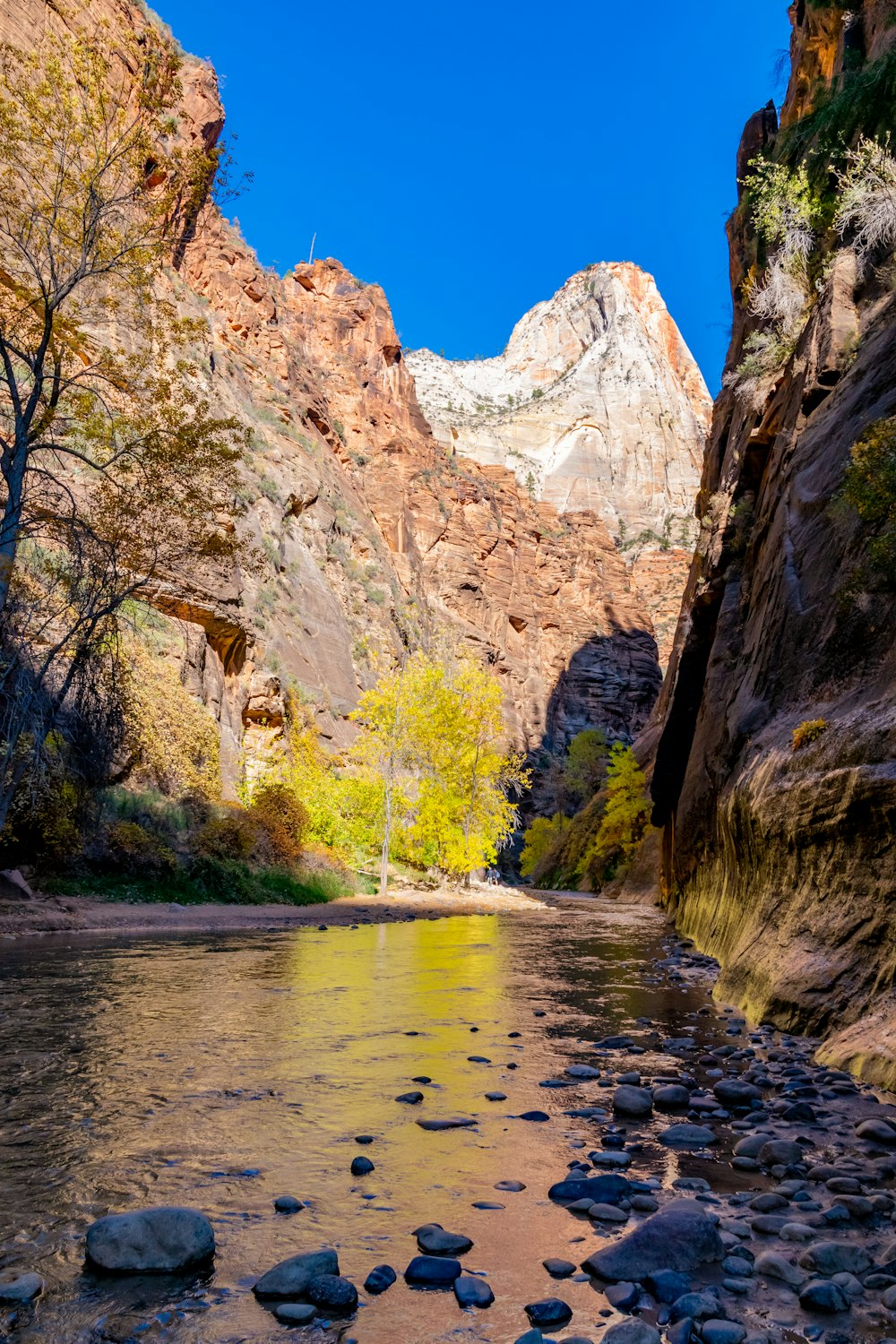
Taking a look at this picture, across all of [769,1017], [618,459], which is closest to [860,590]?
[769,1017]

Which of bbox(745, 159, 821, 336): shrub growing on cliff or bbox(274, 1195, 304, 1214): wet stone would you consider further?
bbox(745, 159, 821, 336): shrub growing on cliff

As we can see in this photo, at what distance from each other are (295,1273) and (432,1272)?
1.66ft

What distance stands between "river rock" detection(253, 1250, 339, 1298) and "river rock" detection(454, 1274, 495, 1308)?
0.45m

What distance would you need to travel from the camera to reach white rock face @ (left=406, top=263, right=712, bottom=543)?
131 meters

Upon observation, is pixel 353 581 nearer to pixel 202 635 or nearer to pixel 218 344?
pixel 218 344

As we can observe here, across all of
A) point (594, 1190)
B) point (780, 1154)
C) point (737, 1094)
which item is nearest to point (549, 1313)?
point (594, 1190)

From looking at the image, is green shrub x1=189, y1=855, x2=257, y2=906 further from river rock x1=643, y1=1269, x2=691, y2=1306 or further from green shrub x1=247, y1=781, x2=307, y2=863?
river rock x1=643, y1=1269, x2=691, y2=1306

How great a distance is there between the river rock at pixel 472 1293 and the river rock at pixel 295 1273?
17.8 inches

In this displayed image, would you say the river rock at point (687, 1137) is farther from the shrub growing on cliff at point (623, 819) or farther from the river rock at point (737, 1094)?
the shrub growing on cliff at point (623, 819)

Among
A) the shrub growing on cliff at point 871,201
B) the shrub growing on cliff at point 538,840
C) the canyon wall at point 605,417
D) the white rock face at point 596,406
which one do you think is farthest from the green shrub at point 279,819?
the white rock face at point 596,406

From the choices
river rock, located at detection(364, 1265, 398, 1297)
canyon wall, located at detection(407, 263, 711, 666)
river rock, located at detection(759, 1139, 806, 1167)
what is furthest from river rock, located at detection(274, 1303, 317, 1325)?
canyon wall, located at detection(407, 263, 711, 666)

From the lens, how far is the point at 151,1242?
3033 millimetres

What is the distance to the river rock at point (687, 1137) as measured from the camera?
4.48 m

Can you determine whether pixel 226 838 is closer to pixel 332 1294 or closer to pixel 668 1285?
pixel 332 1294
